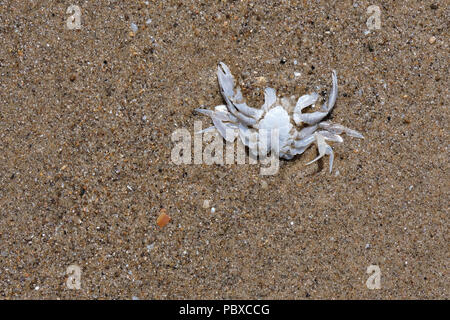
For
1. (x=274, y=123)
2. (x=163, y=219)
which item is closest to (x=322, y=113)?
(x=274, y=123)

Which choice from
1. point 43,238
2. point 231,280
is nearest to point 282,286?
point 231,280

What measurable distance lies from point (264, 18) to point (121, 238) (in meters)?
1.39

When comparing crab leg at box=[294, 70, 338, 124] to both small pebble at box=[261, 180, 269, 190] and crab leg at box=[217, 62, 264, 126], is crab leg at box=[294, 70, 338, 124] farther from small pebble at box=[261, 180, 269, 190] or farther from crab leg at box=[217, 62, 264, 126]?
small pebble at box=[261, 180, 269, 190]

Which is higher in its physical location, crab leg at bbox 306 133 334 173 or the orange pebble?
crab leg at bbox 306 133 334 173

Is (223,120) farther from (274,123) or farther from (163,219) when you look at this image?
(163,219)

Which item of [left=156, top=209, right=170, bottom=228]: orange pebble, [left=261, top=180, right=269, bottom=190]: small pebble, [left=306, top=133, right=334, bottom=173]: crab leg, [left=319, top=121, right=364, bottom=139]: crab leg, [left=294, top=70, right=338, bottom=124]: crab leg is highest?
[left=294, top=70, right=338, bottom=124]: crab leg

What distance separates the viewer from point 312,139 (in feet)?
6.51

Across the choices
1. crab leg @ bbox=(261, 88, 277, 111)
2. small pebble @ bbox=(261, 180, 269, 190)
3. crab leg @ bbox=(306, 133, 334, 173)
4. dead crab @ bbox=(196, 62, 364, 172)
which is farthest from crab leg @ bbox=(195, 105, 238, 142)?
crab leg @ bbox=(306, 133, 334, 173)

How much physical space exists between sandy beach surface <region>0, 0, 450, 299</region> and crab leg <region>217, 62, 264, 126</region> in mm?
47

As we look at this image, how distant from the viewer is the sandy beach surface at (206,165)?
1940mm

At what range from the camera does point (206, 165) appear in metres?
1.97

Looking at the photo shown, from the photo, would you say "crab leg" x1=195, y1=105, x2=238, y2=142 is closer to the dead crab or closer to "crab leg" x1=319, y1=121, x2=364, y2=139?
the dead crab

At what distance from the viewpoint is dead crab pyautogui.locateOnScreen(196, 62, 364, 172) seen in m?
1.96

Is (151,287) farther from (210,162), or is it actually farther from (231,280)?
(210,162)
